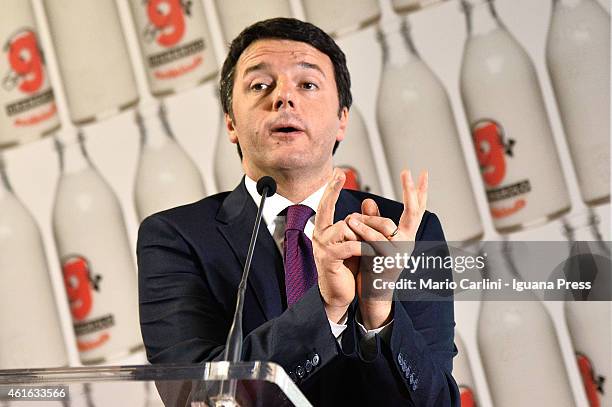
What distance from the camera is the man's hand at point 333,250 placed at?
1.23m

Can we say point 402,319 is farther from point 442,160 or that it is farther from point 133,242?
point 133,242

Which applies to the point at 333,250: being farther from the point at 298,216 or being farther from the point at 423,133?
the point at 423,133

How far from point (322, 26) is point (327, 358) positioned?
1.04m

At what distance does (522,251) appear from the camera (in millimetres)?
2000

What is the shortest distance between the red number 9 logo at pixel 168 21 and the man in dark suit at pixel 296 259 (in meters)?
0.39

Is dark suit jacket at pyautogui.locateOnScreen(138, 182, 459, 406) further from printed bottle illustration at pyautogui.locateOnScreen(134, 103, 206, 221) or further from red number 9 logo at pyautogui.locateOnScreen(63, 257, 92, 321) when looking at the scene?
red number 9 logo at pyautogui.locateOnScreen(63, 257, 92, 321)

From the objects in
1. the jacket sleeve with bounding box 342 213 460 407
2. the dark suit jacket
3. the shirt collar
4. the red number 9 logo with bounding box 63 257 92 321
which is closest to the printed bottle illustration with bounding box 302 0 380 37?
the dark suit jacket

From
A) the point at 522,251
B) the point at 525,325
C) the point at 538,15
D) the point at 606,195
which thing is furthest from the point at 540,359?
the point at 538,15

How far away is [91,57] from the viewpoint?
2.27 m

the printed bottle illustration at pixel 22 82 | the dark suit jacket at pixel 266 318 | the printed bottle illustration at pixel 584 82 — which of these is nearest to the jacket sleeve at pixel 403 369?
the dark suit jacket at pixel 266 318

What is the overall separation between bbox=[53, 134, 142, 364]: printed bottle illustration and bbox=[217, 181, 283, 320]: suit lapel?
1.65 ft

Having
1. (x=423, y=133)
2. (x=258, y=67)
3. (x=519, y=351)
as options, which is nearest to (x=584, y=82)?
(x=423, y=133)

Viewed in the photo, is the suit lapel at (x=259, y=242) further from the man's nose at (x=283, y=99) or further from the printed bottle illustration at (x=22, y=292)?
the printed bottle illustration at (x=22, y=292)

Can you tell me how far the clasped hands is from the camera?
4.03 ft
